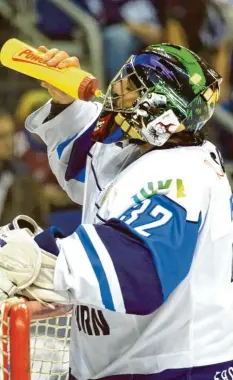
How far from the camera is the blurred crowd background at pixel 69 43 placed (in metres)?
2.94

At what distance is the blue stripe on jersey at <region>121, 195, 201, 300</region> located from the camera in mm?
903

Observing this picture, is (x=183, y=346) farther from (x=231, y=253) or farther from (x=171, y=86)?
(x=171, y=86)

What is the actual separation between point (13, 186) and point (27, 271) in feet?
6.78

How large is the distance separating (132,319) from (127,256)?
198 millimetres

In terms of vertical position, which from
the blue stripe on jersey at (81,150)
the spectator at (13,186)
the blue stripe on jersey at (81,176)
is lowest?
the spectator at (13,186)

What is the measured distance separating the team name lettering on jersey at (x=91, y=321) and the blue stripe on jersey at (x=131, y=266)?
184 millimetres

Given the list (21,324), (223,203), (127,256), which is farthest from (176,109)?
(21,324)

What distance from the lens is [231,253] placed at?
1.07 metres

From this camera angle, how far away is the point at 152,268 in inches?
35.5

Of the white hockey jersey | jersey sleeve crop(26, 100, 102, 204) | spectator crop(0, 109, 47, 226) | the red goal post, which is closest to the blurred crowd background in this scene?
spectator crop(0, 109, 47, 226)

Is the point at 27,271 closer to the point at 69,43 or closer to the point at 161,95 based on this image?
the point at 161,95

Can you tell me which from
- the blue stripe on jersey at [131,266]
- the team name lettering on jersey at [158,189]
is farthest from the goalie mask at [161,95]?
the blue stripe on jersey at [131,266]

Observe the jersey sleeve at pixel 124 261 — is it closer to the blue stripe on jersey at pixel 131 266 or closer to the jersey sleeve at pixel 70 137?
the blue stripe on jersey at pixel 131 266

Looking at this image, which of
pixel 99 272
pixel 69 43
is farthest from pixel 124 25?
pixel 99 272
